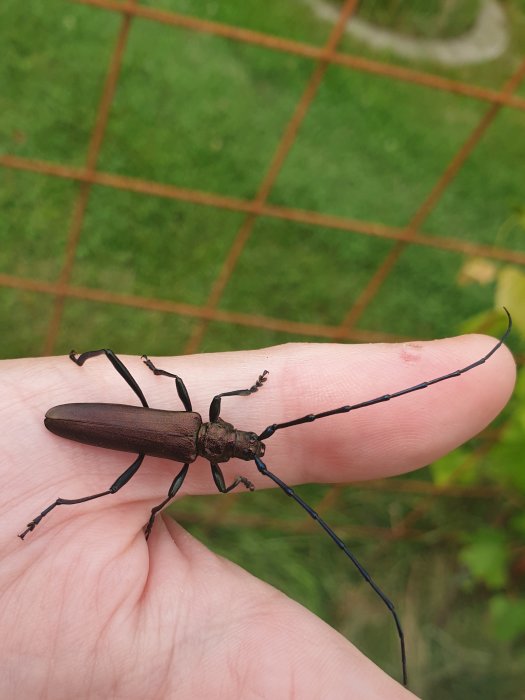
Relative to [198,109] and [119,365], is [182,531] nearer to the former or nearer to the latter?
[119,365]

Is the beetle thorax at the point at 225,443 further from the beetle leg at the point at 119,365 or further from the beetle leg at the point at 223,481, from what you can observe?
the beetle leg at the point at 119,365

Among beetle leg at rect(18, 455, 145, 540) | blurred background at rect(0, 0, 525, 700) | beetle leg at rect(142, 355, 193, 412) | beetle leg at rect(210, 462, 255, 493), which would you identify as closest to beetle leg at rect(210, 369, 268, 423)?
beetle leg at rect(142, 355, 193, 412)

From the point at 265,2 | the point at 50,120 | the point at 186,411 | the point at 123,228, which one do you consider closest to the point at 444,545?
the point at 186,411

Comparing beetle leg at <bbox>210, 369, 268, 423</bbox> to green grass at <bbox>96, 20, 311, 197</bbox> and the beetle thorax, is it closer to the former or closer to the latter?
the beetle thorax

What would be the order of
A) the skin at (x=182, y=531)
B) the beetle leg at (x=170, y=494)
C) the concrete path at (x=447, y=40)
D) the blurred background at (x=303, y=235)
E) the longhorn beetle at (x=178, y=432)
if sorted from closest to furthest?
the skin at (x=182, y=531)
the beetle leg at (x=170, y=494)
the longhorn beetle at (x=178, y=432)
the blurred background at (x=303, y=235)
the concrete path at (x=447, y=40)

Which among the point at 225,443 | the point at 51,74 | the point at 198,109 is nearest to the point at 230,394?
the point at 225,443

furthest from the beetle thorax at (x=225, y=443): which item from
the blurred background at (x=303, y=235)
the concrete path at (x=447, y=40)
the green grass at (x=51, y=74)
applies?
the concrete path at (x=447, y=40)
